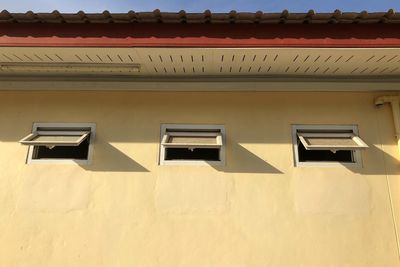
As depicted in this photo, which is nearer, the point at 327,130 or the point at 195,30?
the point at 195,30

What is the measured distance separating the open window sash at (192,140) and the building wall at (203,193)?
A: 161mm

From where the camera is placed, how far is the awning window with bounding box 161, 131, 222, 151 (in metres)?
4.09

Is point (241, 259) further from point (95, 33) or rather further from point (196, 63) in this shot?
point (95, 33)

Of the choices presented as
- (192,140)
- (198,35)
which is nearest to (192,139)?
(192,140)

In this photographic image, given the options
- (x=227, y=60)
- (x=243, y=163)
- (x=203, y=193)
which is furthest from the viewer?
(x=243, y=163)

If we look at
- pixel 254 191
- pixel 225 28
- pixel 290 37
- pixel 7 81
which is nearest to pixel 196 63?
pixel 225 28

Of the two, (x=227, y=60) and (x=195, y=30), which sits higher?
(x=195, y=30)

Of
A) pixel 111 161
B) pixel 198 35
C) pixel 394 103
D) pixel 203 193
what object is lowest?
pixel 203 193

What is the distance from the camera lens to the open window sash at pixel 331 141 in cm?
403

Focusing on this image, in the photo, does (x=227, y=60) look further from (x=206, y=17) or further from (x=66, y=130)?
(x=66, y=130)

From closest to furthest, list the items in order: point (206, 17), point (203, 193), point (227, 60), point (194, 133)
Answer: point (206, 17), point (227, 60), point (203, 193), point (194, 133)

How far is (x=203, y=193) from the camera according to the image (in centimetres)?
413

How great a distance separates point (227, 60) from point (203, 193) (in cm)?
157

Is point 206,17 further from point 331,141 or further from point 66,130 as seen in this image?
point 66,130
